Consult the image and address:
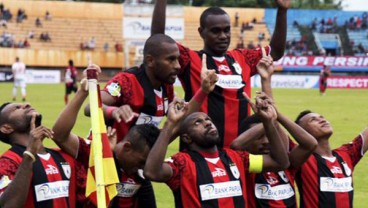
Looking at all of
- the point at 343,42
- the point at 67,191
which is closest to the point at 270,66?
the point at 67,191

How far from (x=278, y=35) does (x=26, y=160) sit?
10.9ft

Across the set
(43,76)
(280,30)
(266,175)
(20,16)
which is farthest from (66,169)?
(20,16)

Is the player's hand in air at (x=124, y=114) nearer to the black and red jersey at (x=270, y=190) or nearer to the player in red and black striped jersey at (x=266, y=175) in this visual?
the player in red and black striped jersey at (x=266, y=175)

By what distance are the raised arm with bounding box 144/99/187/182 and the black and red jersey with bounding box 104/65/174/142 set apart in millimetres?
1065

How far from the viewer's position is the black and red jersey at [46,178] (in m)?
5.98

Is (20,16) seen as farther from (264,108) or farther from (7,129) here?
(264,108)

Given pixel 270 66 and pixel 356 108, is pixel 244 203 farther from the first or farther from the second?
pixel 356 108

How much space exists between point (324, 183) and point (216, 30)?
1821 millimetres

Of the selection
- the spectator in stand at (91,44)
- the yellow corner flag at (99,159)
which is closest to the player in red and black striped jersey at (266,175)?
the yellow corner flag at (99,159)

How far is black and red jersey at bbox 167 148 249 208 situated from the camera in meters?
6.18

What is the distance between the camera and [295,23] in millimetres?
73312

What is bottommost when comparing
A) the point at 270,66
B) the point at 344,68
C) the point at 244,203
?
the point at 344,68

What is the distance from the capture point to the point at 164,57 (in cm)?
684

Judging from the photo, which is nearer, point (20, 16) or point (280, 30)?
point (280, 30)
